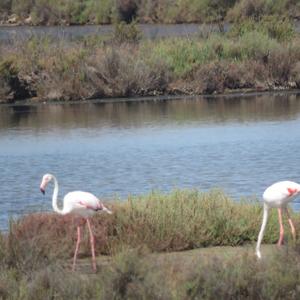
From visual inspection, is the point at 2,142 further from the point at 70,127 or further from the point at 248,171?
the point at 248,171

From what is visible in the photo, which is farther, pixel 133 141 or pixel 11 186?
pixel 133 141

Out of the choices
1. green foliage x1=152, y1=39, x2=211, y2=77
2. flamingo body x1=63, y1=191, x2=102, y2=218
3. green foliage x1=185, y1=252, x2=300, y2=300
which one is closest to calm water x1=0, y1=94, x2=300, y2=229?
green foliage x1=152, y1=39, x2=211, y2=77

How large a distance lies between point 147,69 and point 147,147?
38.9ft

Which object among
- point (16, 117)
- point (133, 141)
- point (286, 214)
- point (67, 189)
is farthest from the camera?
point (16, 117)

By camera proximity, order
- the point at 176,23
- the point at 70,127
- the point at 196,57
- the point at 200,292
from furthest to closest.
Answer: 1. the point at 176,23
2. the point at 196,57
3. the point at 70,127
4. the point at 200,292

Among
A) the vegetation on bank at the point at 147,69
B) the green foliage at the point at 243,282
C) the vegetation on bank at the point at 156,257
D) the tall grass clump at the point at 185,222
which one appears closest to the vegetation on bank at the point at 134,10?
the vegetation on bank at the point at 147,69

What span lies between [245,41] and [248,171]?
21.0 metres

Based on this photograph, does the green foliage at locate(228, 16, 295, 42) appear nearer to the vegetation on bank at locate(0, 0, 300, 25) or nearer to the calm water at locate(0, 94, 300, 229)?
the calm water at locate(0, 94, 300, 229)

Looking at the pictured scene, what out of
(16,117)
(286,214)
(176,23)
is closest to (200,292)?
(286,214)

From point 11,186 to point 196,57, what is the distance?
21149mm

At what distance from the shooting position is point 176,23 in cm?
9506

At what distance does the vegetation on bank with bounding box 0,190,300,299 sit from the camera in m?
11.0

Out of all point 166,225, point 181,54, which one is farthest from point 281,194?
point 181,54

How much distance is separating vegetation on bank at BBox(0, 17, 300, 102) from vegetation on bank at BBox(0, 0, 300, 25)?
38971 millimetres
